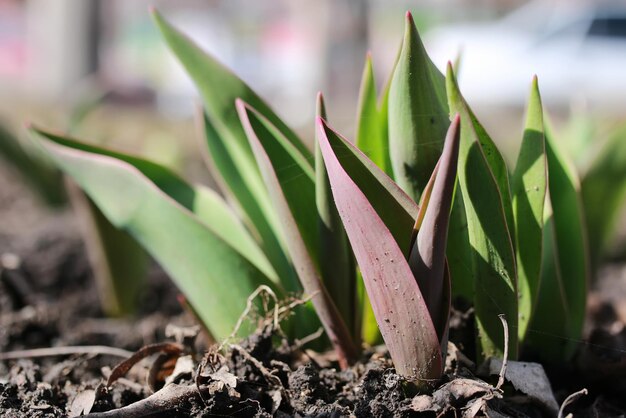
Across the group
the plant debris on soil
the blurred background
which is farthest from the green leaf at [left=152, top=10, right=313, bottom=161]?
the blurred background

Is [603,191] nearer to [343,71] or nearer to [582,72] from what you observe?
[343,71]

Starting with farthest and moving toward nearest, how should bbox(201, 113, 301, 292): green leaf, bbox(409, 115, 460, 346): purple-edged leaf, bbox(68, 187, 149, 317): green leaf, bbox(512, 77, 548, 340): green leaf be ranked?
bbox(68, 187, 149, 317): green leaf, bbox(201, 113, 301, 292): green leaf, bbox(512, 77, 548, 340): green leaf, bbox(409, 115, 460, 346): purple-edged leaf

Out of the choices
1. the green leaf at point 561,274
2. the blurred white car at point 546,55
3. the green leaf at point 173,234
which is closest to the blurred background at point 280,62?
the blurred white car at point 546,55

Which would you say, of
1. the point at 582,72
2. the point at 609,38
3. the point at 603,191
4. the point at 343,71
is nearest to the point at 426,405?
the point at 603,191

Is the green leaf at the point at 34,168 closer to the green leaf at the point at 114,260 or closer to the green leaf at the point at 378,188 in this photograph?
the green leaf at the point at 114,260

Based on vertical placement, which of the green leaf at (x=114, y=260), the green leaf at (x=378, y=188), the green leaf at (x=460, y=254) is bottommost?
the green leaf at (x=114, y=260)

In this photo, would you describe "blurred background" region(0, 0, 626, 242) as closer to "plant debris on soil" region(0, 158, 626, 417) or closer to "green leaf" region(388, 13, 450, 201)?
"plant debris on soil" region(0, 158, 626, 417)
